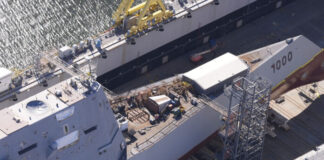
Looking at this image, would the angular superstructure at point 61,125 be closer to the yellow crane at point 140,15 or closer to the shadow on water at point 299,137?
the shadow on water at point 299,137

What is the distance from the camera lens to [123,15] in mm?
72438

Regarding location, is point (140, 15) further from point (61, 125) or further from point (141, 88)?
point (61, 125)

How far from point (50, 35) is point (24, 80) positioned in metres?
22.0

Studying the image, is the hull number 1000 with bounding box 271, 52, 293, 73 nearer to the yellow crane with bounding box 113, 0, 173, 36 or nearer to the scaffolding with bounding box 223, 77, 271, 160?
the scaffolding with bounding box 223, 77, 271, 160

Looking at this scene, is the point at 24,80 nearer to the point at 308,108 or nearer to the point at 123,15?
the point at 123,15

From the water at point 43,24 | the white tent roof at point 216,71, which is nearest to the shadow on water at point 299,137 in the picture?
the white tent roof at point 216,71

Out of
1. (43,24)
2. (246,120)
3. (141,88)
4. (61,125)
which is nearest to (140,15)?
(141,88)

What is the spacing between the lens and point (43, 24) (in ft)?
272

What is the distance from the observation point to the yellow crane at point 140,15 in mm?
70562

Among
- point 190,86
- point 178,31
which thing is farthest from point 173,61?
point 190,86

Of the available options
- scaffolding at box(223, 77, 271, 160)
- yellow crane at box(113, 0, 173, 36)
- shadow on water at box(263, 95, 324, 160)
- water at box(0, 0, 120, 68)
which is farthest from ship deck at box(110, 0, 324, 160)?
water at box(0, 0, 120, 68)

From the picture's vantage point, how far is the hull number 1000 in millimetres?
65706

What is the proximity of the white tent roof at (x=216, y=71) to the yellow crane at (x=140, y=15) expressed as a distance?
1233cm

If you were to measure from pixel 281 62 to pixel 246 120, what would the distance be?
560 inches
